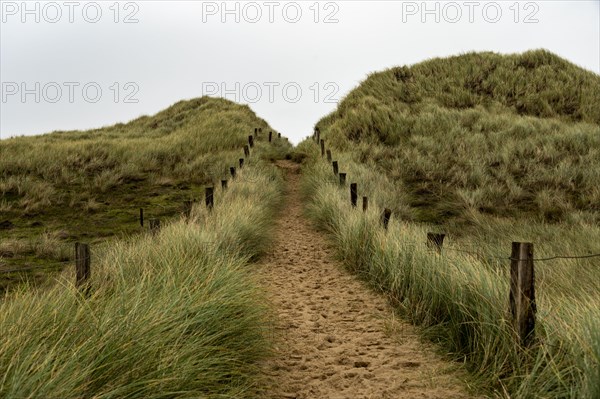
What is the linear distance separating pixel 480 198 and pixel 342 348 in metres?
10.1

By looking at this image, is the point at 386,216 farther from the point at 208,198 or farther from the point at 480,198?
the point at 480,198

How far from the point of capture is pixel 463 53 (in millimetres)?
29500

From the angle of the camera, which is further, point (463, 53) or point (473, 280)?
point (463, 53)

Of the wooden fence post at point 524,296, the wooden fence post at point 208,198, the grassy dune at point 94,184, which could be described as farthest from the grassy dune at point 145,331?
the grassy dune at point 94,184

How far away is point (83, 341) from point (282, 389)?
1.62 meters

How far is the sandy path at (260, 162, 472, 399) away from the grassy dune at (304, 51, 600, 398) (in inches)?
11.6

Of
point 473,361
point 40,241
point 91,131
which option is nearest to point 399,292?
point 473,361

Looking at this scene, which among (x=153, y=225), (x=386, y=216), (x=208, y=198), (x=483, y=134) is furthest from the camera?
(x=483, y=134)

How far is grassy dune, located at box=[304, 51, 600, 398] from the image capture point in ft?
12.1

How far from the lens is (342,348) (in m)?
4.83

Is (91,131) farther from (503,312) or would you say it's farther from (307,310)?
(503,312)

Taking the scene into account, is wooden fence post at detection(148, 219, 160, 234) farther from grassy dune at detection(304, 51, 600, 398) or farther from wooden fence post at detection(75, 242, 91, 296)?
grassy dune at detection(304, 51, 600, 398)

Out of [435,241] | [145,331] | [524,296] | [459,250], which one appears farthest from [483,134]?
[145,331]

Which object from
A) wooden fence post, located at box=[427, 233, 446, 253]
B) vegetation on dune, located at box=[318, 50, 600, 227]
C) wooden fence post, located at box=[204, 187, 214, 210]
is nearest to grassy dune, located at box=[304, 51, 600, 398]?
vegetation on dune, located at box=[318, 50, 600, 227]
